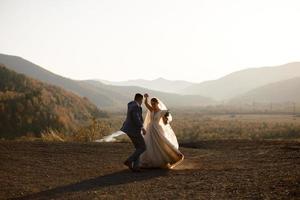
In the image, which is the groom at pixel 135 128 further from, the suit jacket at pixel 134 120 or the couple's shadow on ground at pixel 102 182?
the couple's shadow on ground at pixel 102 182

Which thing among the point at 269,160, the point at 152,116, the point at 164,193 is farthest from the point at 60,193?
the point at 269,160

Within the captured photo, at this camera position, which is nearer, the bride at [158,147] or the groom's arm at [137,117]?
the groom's arm at [137,117]

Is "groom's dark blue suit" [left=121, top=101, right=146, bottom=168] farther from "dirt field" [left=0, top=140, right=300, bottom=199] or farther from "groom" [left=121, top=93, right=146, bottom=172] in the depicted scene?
"dirt field" [left=0, top=140, right=300, bottom=199]

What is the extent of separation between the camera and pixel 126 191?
34.4 feet

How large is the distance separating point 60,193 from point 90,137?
22.4 m

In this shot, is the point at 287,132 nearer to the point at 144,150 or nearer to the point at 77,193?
the point at 144,150

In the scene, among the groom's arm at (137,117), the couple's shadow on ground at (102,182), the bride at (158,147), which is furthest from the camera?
the bride at (158,147)

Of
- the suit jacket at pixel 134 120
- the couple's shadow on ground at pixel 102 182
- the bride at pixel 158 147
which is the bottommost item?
the couple's shadow on ground at pixel 102 182

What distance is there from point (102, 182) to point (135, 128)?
1.89 meters

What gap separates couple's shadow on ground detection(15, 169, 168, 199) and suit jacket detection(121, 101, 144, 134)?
1.19 m

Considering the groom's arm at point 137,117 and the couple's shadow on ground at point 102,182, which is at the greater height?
the groom's arm at point 137,117

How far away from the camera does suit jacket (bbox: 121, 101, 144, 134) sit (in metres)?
12.9

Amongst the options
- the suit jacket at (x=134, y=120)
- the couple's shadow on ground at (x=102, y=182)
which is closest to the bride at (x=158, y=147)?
the couple's shadow on ground at (x=102, y=182)

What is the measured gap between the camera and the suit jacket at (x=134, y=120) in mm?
12912
